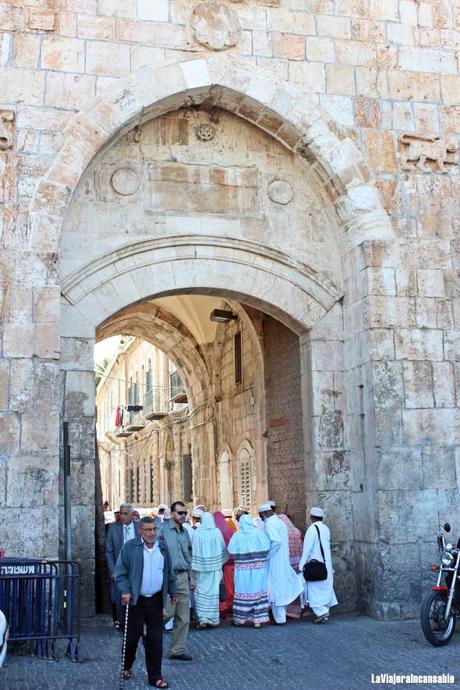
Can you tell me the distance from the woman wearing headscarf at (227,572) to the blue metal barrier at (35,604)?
2.64 m

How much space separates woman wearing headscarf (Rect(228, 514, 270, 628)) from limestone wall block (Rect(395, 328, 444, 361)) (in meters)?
2.60

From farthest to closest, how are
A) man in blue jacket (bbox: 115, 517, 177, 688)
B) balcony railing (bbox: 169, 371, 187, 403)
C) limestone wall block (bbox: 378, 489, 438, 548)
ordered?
1. balcony railing (bbox: 169, 371, 187, 403)
2. limestone wall block (bbox: 378, 489, 438, 548)
3. man in blue jacket (bbox: 115, 517, 177, 688)

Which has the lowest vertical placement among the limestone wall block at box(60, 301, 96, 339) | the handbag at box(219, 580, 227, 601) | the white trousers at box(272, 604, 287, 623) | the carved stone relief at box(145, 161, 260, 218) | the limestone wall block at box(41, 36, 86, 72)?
the white trousers at box(272, 604, 287, 623)

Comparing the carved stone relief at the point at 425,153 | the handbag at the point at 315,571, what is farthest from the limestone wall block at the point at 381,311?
the handbag at the point at 315,571

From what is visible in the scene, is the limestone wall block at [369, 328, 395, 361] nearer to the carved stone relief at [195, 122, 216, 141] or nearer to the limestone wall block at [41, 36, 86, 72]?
the carved stone relief at [195, 122, 216, 141]

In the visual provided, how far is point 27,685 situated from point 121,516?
2642 mm

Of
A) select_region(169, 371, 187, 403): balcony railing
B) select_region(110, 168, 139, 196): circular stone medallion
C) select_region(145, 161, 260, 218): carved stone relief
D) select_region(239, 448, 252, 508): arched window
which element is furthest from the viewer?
select_region(169, 371, 187, 403): balcony railing

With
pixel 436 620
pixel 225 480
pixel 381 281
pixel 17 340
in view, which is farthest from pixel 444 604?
pixel 225 480

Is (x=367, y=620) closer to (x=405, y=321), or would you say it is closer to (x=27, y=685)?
(x=405, y=321)

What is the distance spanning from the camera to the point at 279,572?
29.7 feet

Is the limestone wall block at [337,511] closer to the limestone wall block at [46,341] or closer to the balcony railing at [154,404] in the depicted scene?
the limestone wall block at [46,341]

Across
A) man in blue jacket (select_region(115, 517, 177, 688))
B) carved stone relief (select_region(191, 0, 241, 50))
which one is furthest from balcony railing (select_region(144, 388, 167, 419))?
man in blue jacket (select_region(115, 517, 177, 688))

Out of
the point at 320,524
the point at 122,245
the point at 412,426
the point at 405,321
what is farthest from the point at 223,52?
the point at 320,524

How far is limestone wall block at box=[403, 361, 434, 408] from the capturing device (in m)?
9.40
